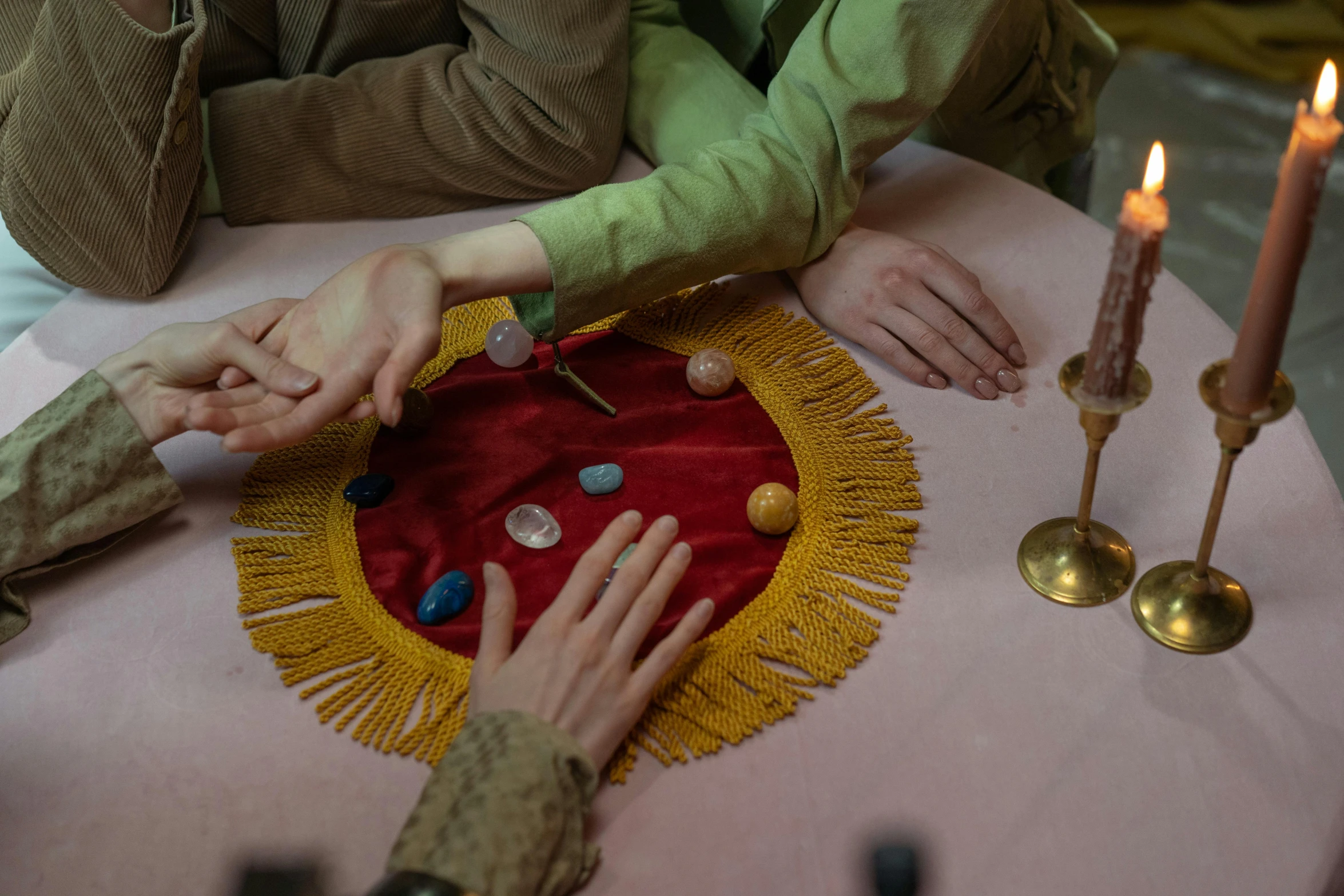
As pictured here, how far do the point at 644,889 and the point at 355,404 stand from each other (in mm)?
405

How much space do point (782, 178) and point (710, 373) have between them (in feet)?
0.60

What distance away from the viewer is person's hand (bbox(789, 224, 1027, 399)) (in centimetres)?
83

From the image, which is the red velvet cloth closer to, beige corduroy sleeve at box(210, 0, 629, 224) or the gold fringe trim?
the gold fringe trim

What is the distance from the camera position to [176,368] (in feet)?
2.54

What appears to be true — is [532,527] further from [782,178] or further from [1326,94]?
[1326,94]

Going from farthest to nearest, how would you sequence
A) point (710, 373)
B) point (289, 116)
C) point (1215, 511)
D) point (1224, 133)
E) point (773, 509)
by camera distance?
point (1224, 133) < point (289, 116) < point (710, 373) < point (773, 509) < point (1215, 511)

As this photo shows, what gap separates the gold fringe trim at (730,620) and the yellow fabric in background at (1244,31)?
174cm

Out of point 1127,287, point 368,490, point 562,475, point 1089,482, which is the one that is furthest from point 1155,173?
point 368,490

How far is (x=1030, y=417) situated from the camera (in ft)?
2.63

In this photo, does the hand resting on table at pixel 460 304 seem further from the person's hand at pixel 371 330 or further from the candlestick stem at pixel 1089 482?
the candlestick stem at pixel 1089 482

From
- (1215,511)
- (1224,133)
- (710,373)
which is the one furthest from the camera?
(1224,133)

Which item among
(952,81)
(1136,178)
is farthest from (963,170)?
(1136,178)

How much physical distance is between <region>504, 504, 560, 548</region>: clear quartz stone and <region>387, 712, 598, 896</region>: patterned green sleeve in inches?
6.6

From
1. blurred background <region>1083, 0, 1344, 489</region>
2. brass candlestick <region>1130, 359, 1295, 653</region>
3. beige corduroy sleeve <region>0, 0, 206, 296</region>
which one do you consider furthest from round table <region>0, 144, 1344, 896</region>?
blurred background <region>1083, 0, 1344, 489</region>
